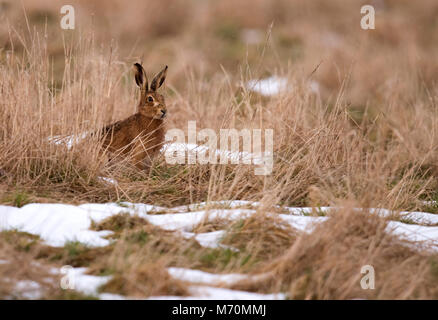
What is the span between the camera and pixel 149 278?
11.0 ft

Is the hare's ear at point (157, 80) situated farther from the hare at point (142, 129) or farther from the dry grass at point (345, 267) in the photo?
the dry grass at point (345, 267)

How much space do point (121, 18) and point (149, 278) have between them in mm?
10843

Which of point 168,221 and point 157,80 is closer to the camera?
point 168,221

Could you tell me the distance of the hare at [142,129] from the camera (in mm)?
5453

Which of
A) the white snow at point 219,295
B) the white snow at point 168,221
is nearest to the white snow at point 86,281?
the white snow at point 168,221

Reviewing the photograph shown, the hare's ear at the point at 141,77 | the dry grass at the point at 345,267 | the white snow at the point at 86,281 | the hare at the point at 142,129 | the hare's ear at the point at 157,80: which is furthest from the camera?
the hare's ear at the point at 157,80

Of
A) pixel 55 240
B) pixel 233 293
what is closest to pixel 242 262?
pixel 233 293

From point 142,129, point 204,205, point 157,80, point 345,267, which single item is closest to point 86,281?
point 204,205

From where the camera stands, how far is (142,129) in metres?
5.71

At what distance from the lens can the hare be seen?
5.45 meters

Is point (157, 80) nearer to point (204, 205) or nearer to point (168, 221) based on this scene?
point (204, 205)

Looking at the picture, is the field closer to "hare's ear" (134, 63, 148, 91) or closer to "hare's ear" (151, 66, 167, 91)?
"hare's ear" (134, 63, 148, 91)

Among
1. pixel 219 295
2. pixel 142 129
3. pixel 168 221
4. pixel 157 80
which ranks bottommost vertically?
pixel 219 295

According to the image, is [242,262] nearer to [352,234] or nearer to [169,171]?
[352,234]
